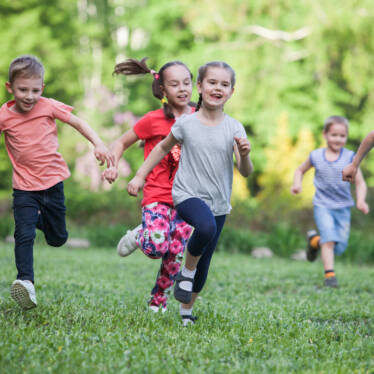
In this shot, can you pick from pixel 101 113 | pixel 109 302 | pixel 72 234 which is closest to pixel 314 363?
pixel 109 302

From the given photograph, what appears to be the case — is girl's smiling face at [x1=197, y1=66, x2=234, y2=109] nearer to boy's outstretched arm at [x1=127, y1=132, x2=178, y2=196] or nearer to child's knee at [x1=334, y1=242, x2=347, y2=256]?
boy's outstretched arm at [x1=127, y1=132, x2=178, y2=196]

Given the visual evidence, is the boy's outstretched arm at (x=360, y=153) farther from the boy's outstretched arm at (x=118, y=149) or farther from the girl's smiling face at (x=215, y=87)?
the boy's outstretched arm at (x=118, y=149)

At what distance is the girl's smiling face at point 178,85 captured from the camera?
179 inches

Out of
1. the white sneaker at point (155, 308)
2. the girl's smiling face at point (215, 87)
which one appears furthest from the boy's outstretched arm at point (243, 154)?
the white sneaker at point (155, 308)

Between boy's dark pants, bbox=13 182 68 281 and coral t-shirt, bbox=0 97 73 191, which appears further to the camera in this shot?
coral t-shirt, bbox=0 97 73 191

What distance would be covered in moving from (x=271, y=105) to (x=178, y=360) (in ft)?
55.2

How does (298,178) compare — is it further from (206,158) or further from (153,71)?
(206,158)

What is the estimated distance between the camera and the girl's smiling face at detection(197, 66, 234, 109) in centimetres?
402

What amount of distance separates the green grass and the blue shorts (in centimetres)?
60

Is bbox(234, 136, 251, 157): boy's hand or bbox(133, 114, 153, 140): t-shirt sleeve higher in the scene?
bbox(133, 114, 153, 140): t-shirt sleeve

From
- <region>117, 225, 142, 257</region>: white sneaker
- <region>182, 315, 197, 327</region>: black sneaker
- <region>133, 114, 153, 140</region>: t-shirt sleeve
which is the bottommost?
<region>182, 315, 197, 327</region>: black sneaker

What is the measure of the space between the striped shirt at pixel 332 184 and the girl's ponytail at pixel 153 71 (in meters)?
2.79

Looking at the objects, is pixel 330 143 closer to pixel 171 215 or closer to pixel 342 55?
pixel 171 215

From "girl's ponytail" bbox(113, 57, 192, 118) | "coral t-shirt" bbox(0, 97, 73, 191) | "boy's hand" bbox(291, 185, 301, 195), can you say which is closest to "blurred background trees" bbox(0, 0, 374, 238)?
"boy's hand" bbox(291, 185, 301, 195)
